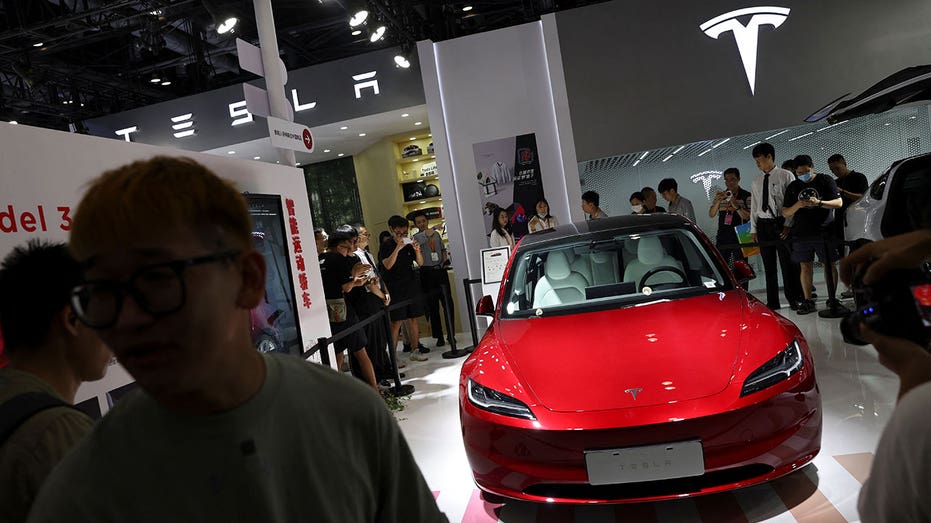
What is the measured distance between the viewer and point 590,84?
9250 millimetres

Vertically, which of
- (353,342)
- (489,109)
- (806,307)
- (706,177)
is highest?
(489,109)

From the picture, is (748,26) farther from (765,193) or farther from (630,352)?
(630,352)

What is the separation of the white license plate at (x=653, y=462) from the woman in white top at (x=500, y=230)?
20.1ft

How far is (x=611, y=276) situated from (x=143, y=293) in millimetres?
3510

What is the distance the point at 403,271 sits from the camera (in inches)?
315

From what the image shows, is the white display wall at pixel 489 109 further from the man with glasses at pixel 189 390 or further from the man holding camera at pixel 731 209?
the man with glasses at pixel 189 390

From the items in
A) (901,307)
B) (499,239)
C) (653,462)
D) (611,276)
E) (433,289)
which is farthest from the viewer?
(499,239)

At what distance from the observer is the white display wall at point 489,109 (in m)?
9.07

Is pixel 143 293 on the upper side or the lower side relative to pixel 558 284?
upper

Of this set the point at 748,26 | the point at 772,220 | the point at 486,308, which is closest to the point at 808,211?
the point at 772,220

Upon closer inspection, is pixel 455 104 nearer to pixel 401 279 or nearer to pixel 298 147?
pixel 401 279

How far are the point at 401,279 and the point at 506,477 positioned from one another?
5.52 metres

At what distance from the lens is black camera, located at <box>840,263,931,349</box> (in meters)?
0.84

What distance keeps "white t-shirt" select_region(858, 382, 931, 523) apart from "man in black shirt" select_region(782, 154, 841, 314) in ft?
20.3
